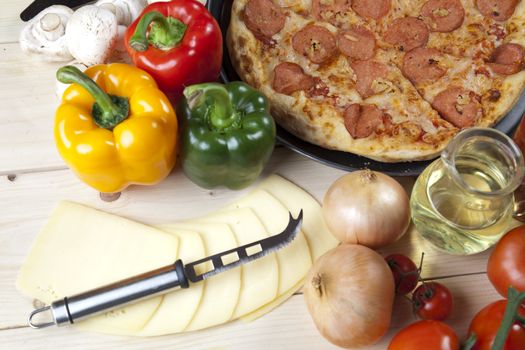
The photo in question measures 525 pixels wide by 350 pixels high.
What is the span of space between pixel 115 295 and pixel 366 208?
606 millimetres

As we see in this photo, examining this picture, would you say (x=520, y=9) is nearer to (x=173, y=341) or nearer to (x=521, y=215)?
(x=521, y=215)

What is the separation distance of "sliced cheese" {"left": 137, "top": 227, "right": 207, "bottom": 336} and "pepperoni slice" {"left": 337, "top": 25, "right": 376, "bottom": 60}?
27.2 inches

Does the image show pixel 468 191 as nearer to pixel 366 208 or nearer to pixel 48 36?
pixel 366 208

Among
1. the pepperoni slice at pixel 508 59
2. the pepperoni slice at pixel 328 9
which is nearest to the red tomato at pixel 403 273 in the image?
the pepperoni slice at pixel 508 59

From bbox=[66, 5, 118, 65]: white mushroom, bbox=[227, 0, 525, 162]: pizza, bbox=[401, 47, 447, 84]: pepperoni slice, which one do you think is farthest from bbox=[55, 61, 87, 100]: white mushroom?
bbox=[401, 47, 447, 84]: pepperoni slice

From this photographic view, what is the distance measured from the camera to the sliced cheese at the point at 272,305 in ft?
5.12

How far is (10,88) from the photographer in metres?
1.84

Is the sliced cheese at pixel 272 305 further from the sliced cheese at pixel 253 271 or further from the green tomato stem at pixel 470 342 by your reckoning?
the green tomato stem at pixel 470 342

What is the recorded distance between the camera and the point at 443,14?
1871mm

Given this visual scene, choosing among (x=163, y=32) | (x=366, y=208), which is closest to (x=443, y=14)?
(x=366, y=208)

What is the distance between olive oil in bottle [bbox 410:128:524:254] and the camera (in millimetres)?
Answer: 1399

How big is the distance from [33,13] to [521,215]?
A: 4.85ft

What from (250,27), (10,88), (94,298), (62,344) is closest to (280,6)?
(250,27)

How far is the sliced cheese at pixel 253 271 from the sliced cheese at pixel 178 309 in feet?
0.32
